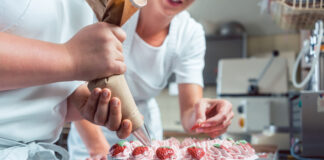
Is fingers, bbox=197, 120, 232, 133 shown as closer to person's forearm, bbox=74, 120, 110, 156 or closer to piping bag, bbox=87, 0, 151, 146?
person's forearm, bbox=74, 120, 110, 156

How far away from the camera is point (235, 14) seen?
13.5 ft

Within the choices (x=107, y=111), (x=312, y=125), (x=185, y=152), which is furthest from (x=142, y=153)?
(x=312, y=125)

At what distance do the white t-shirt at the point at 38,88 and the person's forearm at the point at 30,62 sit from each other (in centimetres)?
9

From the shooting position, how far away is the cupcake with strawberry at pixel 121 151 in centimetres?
78

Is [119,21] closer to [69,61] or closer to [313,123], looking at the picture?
[69,61]

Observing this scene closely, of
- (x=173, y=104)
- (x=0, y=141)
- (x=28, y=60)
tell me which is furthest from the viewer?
(x=173, y=104)

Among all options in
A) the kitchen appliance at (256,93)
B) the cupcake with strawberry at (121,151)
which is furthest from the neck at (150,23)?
the kitchen appliance at (256,93)

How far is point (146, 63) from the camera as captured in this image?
49.7 inches

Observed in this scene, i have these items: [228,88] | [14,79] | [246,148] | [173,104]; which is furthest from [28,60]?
[173,104]

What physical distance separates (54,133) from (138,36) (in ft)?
1.93

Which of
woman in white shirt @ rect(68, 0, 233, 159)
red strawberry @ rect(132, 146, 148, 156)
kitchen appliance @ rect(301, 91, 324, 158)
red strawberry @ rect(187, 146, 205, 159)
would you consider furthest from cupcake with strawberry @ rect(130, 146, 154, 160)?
kitchen appliance @ rect(301, 91, 324, 158)

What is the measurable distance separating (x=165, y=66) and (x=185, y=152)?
0.59m

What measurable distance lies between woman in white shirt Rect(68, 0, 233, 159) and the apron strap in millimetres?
432

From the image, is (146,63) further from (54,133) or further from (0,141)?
(0,141)
